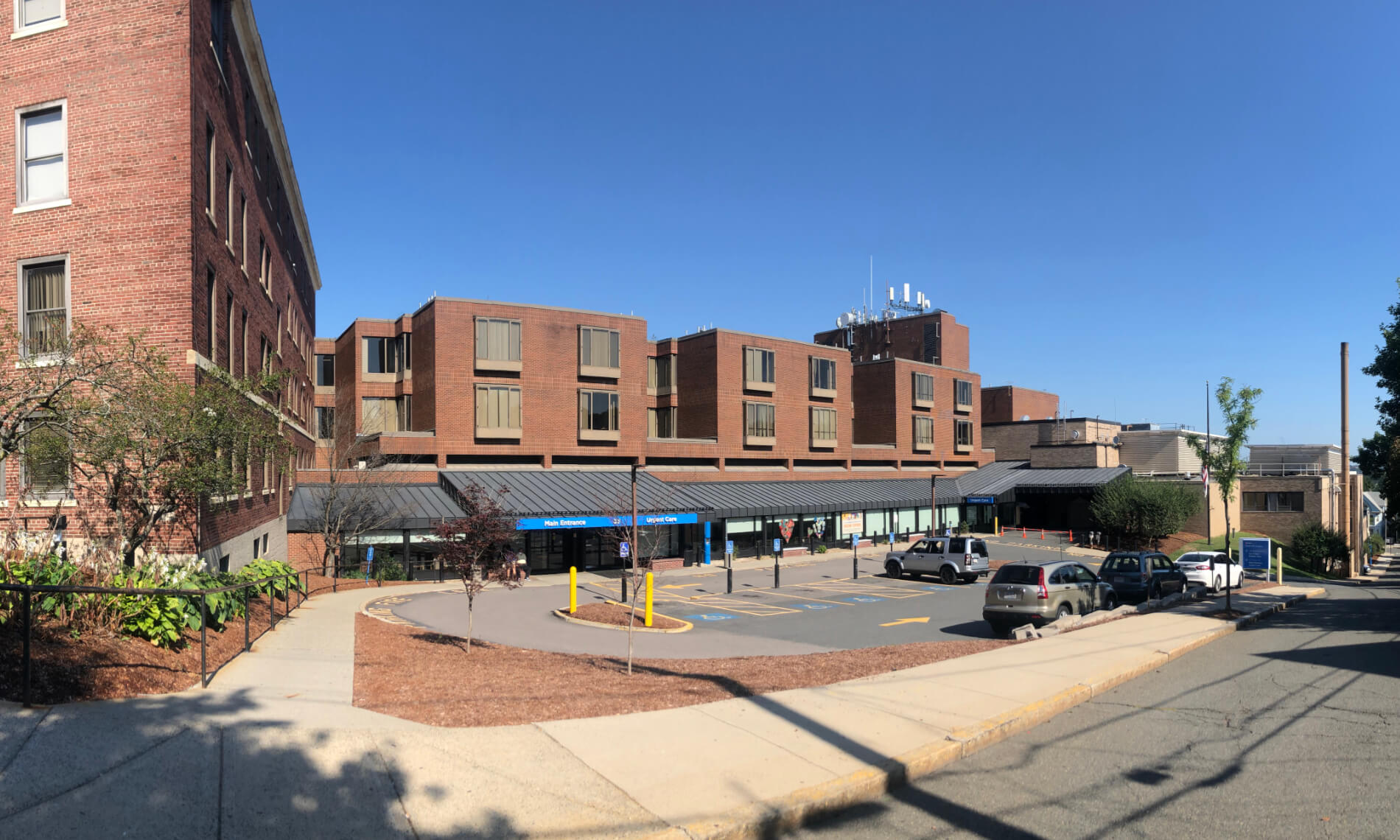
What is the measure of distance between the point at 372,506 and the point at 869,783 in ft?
101

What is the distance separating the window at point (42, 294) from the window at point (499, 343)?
81.5ft

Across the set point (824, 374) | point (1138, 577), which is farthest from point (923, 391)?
point (1138, 577)

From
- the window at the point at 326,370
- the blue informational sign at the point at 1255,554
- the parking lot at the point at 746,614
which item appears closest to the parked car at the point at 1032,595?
the parking lot at the point at 746,614

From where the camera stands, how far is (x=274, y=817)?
6168 mm

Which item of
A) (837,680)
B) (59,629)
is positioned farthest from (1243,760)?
(59,629)

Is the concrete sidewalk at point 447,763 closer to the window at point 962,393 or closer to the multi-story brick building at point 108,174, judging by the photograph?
the multi-story brick building at point 108,174

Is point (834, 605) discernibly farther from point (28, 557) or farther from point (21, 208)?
point (21, 208)

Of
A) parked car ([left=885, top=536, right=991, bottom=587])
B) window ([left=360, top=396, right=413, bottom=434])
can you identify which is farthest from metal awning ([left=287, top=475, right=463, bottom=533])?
parked car ([left=885, top=536, right=991, bottom=587])

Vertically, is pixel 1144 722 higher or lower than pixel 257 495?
lower

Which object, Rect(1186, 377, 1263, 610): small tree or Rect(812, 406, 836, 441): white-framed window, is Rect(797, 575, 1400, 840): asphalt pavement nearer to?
Rect(1186, 377, 1263, 610): small tree

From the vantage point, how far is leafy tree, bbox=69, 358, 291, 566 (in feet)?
43.1

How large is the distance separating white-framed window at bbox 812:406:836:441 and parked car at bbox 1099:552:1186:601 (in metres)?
29.2

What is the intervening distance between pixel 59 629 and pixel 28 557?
11.9ft

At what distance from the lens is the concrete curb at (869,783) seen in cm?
643
